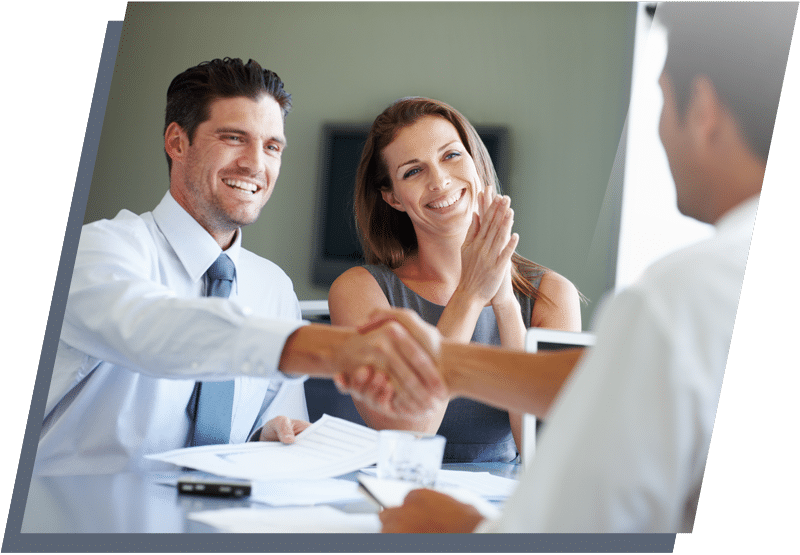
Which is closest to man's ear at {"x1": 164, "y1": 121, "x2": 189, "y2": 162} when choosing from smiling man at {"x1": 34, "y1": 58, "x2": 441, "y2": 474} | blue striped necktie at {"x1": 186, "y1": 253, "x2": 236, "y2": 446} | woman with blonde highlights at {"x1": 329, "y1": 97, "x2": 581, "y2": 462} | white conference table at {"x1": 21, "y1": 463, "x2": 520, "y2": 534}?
smiling man at {"x1": 34, "y1": 58, "x2": 441, "y2": 474}

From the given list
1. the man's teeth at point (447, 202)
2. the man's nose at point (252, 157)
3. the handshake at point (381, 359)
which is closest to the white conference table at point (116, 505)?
the handshake at point (381, 359)

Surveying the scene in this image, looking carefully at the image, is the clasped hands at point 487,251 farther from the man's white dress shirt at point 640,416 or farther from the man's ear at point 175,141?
the man's white dress shirt at point 640,416

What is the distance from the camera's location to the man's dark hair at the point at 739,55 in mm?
902

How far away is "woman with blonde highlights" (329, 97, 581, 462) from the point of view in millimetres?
1554

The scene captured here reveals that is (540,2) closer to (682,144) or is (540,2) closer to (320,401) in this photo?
(682,144)

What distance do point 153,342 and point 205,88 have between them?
0.76m

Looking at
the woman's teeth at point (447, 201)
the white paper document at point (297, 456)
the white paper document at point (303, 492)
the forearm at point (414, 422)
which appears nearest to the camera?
the white paper document at point (303, 492)

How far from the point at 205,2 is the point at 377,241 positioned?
2.30 feet

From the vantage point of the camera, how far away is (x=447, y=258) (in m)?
1.75

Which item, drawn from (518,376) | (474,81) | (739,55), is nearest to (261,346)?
(518,376)

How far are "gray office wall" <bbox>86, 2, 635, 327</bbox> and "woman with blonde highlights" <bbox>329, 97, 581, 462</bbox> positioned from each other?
100 millimetres

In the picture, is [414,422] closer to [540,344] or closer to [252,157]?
[540,344]

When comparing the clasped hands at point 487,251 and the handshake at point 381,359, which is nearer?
the handshake at point 381,359

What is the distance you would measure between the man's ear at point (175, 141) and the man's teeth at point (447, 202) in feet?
1.91
